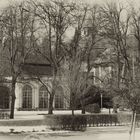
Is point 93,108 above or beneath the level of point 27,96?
beneath

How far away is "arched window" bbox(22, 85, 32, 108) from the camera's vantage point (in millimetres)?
55531

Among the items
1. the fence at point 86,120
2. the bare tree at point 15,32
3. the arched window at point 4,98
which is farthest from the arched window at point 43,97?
the fence at point 86,120

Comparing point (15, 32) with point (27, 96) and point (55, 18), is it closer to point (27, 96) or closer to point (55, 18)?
point (55, 18)

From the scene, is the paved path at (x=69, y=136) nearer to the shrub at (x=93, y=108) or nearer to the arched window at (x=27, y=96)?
the shrub at (x=93, y=108)

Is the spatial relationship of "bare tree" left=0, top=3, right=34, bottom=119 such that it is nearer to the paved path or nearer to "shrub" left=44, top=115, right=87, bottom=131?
"shrub" left=44, top=115, right=87, bottom=131

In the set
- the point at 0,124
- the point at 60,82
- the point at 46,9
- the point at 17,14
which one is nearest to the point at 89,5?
the point at 46,9

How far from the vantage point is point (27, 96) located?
2197 inches

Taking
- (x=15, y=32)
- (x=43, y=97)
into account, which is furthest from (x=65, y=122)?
(x=43, y=97)

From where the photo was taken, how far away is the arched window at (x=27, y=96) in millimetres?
55531

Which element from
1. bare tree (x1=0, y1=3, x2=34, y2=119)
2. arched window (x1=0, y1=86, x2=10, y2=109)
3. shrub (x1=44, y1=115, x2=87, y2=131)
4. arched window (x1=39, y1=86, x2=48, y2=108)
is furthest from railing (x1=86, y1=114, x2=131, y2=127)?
arched window (x1=39, y1=86, x2=48, y2=108)

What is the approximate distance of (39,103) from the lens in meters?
56.2

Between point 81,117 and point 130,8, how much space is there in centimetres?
2004

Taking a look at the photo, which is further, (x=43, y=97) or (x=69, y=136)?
(x=43, y=97)

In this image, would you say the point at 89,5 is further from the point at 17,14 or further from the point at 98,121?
the point at 98,121
